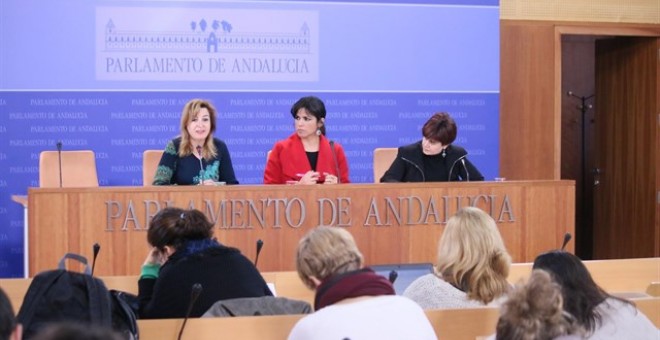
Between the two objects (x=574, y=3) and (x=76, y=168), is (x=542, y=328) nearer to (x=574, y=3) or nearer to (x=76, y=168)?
(x=76, y=168)

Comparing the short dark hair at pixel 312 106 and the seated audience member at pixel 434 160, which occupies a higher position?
the short dark hair at pixel 312 106

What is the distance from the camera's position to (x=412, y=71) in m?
9.17

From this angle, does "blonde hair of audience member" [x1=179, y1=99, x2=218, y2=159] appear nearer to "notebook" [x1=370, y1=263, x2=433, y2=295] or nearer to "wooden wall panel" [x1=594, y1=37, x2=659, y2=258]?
"notebook" [x1=370, y1=263, x2=433, y2=295]

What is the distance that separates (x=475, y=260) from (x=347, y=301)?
0.94m

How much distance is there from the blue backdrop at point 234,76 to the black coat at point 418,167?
2119 mm

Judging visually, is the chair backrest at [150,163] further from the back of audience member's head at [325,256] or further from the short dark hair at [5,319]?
the short dark hair at [5,319]

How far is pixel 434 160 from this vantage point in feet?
23.1

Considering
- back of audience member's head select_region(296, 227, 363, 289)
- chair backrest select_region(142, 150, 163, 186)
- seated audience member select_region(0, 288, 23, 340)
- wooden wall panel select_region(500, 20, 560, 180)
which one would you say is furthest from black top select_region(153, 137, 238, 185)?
seated audience member select_region(0, 288, 23, 340)

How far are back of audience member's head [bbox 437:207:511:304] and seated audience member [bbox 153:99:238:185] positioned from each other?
301 cm

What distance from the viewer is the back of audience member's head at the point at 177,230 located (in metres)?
4.16

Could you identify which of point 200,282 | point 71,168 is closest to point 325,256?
point 200,282

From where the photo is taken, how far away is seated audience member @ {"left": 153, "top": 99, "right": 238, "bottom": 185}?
21.7ft

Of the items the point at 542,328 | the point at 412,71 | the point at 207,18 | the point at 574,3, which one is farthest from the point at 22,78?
the point at 542,328

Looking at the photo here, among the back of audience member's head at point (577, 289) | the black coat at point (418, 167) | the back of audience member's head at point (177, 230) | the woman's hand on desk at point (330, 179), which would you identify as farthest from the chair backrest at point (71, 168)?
the back of audience member's head at point (577, 289)
